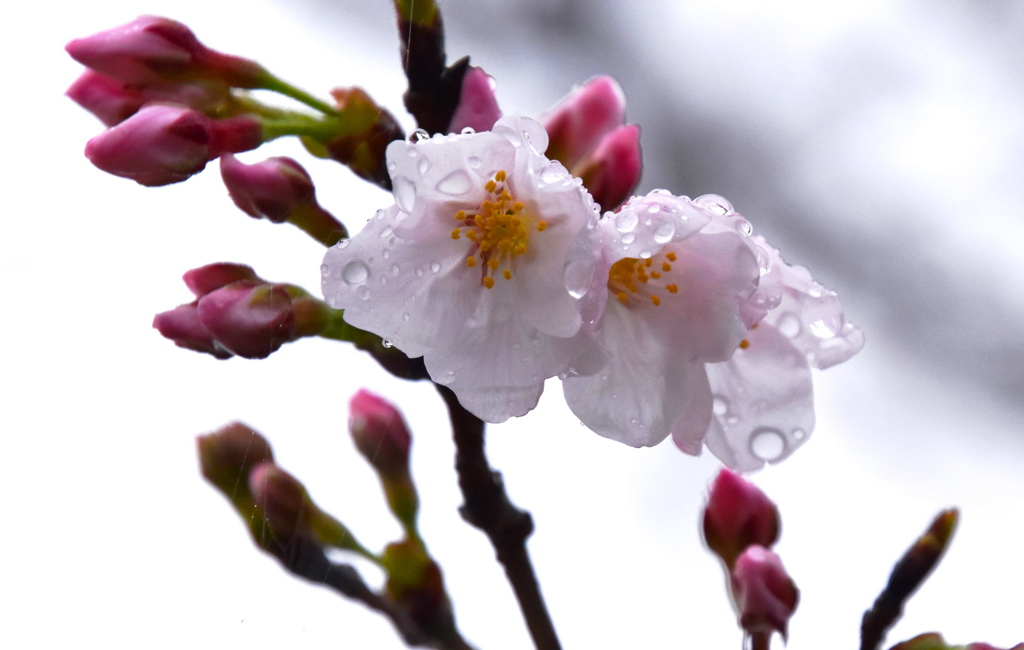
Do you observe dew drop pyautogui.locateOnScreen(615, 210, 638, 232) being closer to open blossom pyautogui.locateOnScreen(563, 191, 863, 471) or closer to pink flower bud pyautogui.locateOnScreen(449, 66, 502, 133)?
open blossom pyautogui.locateOnScreen(563, 191, 863, 471)

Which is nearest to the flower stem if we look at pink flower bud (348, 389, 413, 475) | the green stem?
pink flower bud (348, 389, 413, 475)

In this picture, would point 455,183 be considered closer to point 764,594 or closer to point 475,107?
point 475,107

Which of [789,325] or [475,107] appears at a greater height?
[475,107]

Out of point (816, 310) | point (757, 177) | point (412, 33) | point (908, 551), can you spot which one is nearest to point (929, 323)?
point (757, 177)

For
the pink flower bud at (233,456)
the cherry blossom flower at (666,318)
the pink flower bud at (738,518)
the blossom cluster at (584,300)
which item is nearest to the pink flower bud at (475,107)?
the blossom cluster at (584,300)

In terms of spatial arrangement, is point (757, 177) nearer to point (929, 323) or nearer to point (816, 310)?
point (929, 323)

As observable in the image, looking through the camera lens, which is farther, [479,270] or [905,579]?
[905,579]

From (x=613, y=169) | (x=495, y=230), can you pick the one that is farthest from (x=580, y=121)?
(x=495, y=230)
